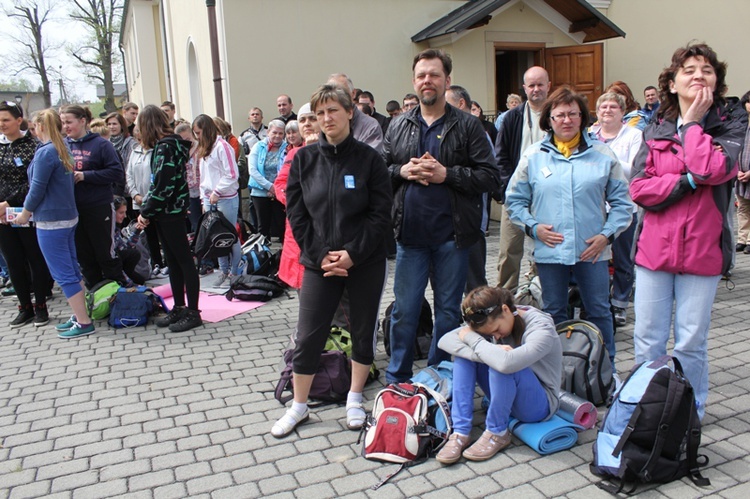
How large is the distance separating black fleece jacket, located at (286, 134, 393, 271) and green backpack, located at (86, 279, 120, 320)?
313 centimetres

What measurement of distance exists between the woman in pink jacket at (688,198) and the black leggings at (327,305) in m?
1.50

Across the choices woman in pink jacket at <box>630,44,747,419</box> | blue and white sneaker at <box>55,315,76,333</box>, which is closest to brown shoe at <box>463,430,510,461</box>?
woman in pink jacket at <box>630,44,747,419</box>

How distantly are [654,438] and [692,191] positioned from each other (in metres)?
1.25

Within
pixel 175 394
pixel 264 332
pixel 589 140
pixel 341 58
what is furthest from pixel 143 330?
pixel 341 58

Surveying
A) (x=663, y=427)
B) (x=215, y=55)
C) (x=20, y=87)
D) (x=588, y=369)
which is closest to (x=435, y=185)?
(x=588, y=369)

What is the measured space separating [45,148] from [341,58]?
7.04 meters

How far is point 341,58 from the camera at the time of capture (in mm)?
11414

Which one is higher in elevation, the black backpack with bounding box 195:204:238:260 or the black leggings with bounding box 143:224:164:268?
the black backpack with bounding box 195:204:238:260

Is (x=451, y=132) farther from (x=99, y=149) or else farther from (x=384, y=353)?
(x=99, y=149)

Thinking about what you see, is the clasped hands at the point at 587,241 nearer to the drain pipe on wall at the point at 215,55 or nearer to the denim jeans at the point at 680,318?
the denim jeans at the point at 680,318

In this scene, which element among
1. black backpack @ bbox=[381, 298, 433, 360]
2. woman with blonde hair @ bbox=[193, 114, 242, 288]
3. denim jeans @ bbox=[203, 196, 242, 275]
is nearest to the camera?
black backpack @ bbox=[381, 298, 433, 360]

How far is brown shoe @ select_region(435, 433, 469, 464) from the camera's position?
323 centimetres

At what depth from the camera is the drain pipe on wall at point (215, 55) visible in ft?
35.0

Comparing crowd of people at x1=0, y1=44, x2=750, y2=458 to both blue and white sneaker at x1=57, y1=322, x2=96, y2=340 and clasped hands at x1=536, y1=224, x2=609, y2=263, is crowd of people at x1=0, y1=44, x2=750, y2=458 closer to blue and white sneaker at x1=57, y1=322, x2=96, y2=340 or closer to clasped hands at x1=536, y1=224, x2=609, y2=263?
clasped hands at x1=536, y1=224, x2=609, y2=263
